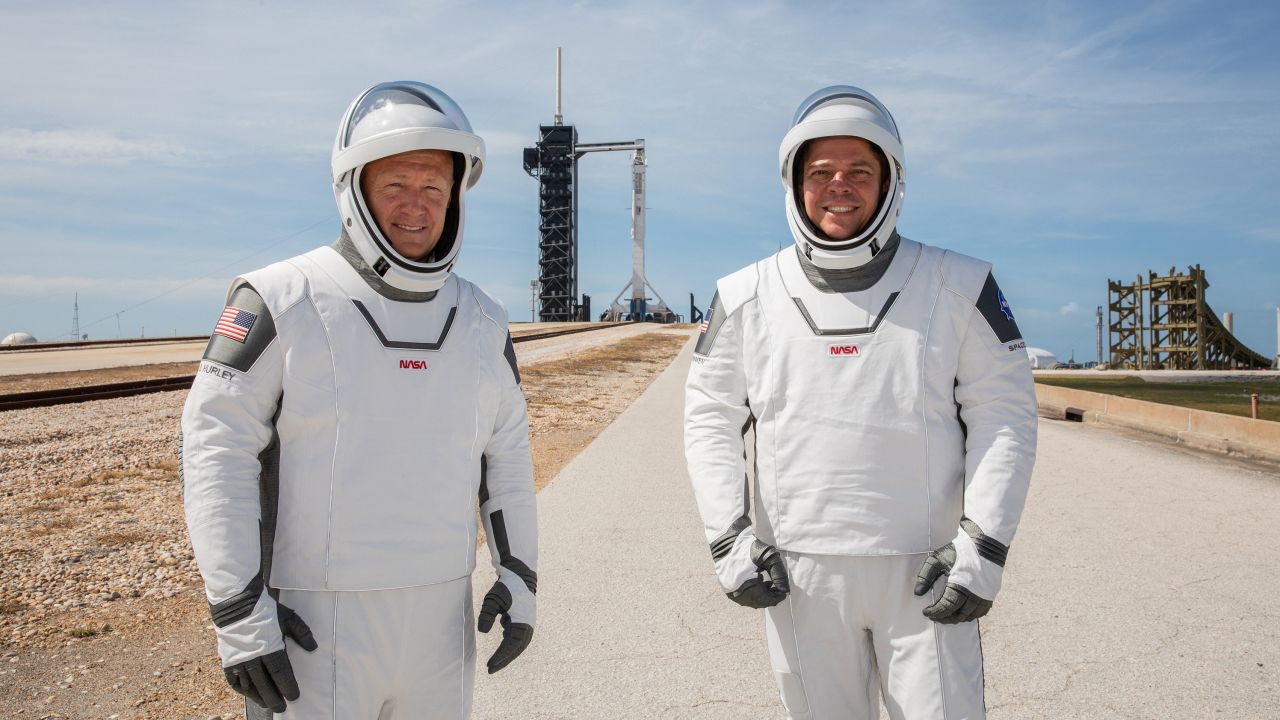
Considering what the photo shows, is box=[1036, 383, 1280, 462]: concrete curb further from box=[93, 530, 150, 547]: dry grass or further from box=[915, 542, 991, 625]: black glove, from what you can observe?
box=[93, 530, 150, 547]: dry grass

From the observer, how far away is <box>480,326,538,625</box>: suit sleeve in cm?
243

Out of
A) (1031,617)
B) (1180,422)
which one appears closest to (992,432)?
(1031,617)

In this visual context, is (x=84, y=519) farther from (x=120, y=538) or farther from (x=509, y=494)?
(x=509, y=494)

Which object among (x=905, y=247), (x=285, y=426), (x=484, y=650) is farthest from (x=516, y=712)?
(x=905, y=247)

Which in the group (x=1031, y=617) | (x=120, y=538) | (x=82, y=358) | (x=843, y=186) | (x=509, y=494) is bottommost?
(x=1031, y=617)

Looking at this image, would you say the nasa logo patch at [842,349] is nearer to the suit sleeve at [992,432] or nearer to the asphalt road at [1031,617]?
the suit sleeve at [992,432]

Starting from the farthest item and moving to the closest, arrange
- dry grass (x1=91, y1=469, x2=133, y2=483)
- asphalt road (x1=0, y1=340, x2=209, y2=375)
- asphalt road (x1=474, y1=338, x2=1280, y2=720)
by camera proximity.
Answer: asphalt road (x1=0, y1=340, x2=209, y2=375)
dry grass (x1=91, y1=469, x2=133, y2=483)
asphalt road (x1=474, y1=338, x2=1280, y2=720)

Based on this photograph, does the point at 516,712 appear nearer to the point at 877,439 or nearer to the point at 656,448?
the point at 877,439

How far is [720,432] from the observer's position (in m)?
2.62

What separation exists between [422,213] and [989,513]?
1.88 metres

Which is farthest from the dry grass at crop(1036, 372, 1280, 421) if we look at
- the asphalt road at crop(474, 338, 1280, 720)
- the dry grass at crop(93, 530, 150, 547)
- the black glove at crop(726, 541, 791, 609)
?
the dry grass at crop(93, 530, 150, 547)

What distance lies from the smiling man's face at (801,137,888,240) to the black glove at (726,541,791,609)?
1.03 m

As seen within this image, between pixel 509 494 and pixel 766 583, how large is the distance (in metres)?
0.83

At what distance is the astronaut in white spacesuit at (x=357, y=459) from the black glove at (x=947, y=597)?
118 centimetres
